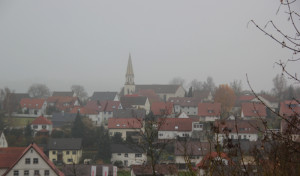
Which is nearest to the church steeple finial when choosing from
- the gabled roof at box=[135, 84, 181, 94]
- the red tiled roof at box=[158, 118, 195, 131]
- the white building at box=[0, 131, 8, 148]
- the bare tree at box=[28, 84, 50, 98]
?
the gabled roof at box=[135, 84, 181, 94]

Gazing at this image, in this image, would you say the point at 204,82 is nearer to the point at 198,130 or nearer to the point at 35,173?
the point at 198,130

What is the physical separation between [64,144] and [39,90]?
51.2 m

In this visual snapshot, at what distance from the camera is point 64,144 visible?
3634 cm

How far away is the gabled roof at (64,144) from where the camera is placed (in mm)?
35719

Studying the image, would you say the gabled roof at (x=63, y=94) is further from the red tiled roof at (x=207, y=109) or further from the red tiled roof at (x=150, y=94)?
the red tiled roof at (x=207, y=109)

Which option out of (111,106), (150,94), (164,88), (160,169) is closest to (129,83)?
(150,94)

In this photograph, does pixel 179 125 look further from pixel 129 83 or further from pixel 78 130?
pixel 129 83

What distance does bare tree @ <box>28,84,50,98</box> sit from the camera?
83.7 meters

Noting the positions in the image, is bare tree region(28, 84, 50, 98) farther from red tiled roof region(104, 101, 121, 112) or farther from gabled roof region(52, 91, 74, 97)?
red tiled roof region(104, 101, 121, 112)

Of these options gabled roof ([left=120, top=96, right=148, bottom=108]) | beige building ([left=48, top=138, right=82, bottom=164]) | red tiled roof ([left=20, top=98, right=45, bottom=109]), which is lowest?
beige building ([left=48, top=138, right=82, bottom=164])

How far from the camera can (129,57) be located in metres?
79.9

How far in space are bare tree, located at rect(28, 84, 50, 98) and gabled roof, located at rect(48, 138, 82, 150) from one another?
4890 cm

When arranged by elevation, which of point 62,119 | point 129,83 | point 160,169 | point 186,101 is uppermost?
point 129,83

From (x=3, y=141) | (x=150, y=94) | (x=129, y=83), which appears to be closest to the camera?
(x=3, y=141)
